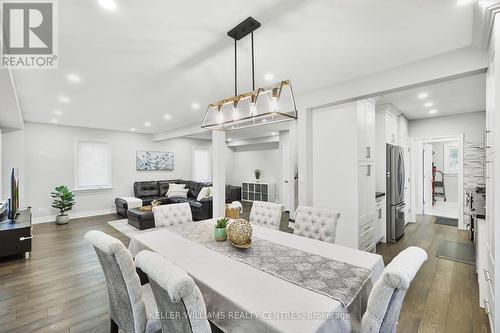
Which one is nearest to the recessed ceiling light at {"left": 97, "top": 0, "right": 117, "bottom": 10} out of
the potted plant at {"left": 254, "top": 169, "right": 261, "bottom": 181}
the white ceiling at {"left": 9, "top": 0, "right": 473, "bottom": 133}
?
the white ceiling at {"left": 9, "top": 0, "right": 473, "bottom": 133}

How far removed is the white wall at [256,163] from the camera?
8.68 m

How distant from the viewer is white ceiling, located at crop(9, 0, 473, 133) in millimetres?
1703

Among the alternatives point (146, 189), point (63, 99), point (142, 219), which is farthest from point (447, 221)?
point (63, 99)

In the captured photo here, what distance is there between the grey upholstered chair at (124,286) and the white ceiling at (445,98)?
14.4ft

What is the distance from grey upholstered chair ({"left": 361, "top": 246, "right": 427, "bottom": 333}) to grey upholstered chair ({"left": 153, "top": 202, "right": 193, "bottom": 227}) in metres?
2.33

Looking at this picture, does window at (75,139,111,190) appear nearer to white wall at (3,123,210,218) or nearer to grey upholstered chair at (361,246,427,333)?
white wall at (3,123,210,218)

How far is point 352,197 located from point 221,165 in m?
2.90

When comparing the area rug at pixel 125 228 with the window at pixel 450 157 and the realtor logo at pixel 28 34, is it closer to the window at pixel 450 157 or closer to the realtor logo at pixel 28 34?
the realtor logo at pixel 28 34

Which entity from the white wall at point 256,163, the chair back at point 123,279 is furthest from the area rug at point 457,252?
the white wall at point 256,163

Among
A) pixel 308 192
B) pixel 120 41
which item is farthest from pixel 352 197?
pixel 120 41

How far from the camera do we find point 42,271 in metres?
3.15

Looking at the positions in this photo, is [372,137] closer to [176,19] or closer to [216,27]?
[216,27]

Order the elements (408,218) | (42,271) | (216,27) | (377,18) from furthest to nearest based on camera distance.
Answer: (408,218)
(42,271)
(216,27)
(377,18)

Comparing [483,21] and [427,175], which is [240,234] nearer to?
[483,21]
